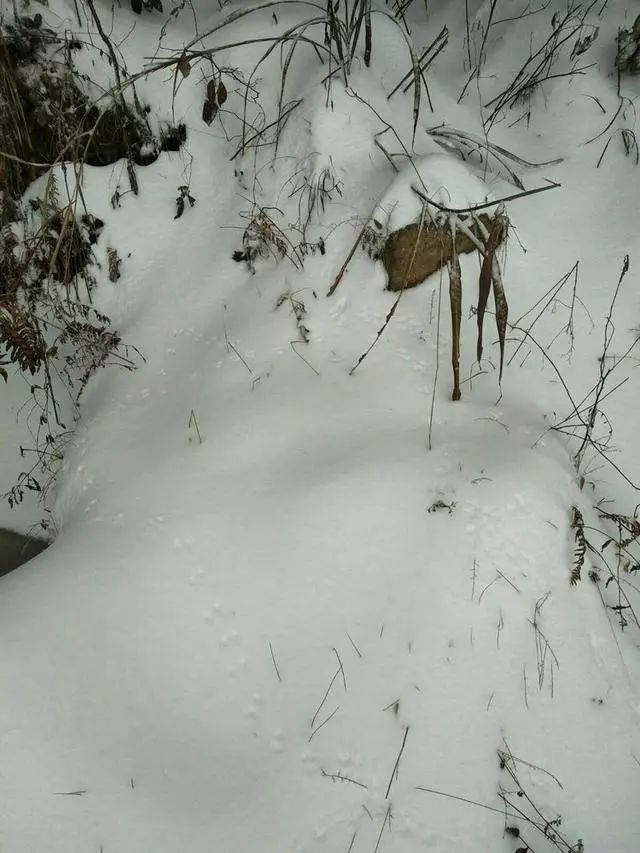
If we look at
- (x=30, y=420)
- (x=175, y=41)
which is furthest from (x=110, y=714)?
(x=175, y=41)

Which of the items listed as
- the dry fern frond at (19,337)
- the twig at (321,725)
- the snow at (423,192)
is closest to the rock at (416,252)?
the snow at (423,192)

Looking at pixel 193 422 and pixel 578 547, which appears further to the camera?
pixel 193 422

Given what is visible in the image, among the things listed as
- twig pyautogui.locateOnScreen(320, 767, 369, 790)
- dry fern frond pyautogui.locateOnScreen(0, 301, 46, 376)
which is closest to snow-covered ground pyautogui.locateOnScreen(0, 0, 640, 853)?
twig pyautogui.locateOnScreen(320, 767, 369, 790)

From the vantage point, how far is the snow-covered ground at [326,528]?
53.6 inches

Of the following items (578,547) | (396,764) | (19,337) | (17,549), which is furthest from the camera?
(17,549)

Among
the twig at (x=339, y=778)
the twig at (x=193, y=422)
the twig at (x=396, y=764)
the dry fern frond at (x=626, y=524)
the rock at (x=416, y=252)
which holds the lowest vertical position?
the twig at (x=339, y=778)

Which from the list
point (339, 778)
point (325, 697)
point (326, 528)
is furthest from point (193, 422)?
point (339, 778)

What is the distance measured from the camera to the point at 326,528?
1698mm

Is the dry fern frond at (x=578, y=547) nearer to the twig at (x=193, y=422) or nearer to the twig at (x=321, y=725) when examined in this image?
the twig at (x=321, y=725)

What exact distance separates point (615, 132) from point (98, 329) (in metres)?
2.47

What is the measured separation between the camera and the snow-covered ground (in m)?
1.36

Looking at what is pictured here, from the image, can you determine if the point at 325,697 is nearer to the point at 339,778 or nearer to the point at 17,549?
the point at 339,778

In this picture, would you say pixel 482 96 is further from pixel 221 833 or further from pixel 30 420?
pixel 221 833

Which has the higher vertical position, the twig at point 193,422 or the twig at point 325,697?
the twig at point 193,422
